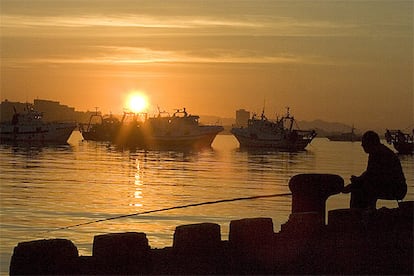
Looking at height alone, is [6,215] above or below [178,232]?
below

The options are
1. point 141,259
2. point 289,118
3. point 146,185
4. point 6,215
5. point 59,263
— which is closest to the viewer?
point 59,263

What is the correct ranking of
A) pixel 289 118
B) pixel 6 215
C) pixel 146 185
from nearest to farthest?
pixel 6 215
pixel 146 185
pixel 289 118

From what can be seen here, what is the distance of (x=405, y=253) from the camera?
25.8ft

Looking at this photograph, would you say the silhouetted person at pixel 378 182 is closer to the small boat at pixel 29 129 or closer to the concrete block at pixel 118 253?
the concrete block at pixel 118 253

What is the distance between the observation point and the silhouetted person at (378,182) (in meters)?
9.38

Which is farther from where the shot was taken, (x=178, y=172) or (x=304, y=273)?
(x=178, y=172)

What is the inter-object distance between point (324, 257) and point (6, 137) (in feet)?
383

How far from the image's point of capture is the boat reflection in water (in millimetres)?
130750

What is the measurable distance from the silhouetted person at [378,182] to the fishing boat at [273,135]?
116 meters

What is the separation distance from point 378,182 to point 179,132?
4824 inches

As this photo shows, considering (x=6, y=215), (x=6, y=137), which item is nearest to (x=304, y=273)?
(x=6, y=215)

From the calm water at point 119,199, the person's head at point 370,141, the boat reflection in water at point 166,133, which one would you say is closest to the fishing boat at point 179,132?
the boat reflection in water at point 166,133

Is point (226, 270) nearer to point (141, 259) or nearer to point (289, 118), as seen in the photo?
point (141, 259)

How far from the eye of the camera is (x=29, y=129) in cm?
11662
